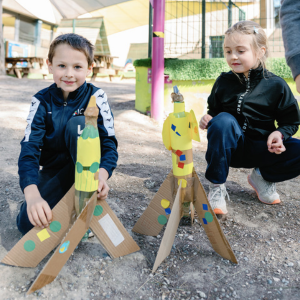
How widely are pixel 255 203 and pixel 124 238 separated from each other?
92cm

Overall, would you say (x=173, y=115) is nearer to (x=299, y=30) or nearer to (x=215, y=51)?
(x=299, y=30)

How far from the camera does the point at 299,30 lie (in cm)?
97

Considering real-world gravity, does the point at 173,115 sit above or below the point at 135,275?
above

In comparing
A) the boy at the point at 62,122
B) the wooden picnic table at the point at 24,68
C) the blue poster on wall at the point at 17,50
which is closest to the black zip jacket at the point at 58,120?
the boy at the point at 62,122

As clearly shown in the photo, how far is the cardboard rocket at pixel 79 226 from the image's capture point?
1.09 m

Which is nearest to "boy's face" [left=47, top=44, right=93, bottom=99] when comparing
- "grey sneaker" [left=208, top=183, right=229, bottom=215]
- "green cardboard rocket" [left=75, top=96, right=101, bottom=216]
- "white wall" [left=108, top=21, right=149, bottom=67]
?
"green cardboard rocket" [left=75, top=96, right=101, bottom=216]

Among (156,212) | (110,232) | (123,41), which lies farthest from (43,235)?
(123,41)

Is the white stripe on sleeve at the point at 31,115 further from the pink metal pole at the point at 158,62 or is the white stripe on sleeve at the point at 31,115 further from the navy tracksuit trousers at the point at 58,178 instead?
the pink metal pole at the point at 158,62

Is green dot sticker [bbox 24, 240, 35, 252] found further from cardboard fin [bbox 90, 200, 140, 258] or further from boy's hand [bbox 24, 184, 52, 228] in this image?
cardboard fin [bbox 90, 200, 140, 258]

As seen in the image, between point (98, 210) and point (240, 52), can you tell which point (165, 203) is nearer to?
point (98, 210)

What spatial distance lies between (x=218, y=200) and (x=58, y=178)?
31.5 inches

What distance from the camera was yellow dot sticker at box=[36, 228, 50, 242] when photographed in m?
1.18

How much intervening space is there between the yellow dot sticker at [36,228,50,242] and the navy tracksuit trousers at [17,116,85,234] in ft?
0.56

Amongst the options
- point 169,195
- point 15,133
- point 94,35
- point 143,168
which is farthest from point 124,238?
point 94,35
